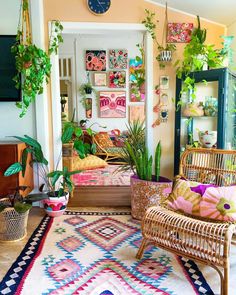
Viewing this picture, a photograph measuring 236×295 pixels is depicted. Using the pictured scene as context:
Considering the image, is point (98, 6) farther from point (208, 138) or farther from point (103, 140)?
point (103, 140)

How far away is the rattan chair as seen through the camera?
5.60ft

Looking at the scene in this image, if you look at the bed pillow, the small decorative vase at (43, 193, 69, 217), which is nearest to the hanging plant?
the small decorative vase at (43, 193, 69, 217)

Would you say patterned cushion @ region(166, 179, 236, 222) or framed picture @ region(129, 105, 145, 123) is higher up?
framed picture @ region(129, 105, 145, 123)

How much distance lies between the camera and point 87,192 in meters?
3.58

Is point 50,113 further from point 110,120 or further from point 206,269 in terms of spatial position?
point 110,120

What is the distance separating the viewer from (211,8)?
9.98 feet

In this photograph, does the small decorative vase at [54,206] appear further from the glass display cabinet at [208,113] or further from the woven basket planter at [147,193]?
the glass display cabinet at [208,113]

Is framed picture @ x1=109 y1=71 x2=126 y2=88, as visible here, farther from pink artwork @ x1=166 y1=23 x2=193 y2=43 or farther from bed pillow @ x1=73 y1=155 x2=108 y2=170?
pink artwork @ x1=166 y1=23 x2=193 y2=43

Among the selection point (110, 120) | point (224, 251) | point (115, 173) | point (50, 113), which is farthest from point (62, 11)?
point (110, 120)

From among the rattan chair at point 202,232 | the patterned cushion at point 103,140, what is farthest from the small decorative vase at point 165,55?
the patterned cushion at point 103,140

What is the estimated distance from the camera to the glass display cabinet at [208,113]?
2.96 metres

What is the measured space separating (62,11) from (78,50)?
299 centimetres

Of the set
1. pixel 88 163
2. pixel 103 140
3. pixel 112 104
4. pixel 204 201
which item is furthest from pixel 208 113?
pixel 112 104

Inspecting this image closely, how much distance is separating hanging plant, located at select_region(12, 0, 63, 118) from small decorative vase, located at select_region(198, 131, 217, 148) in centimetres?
185
